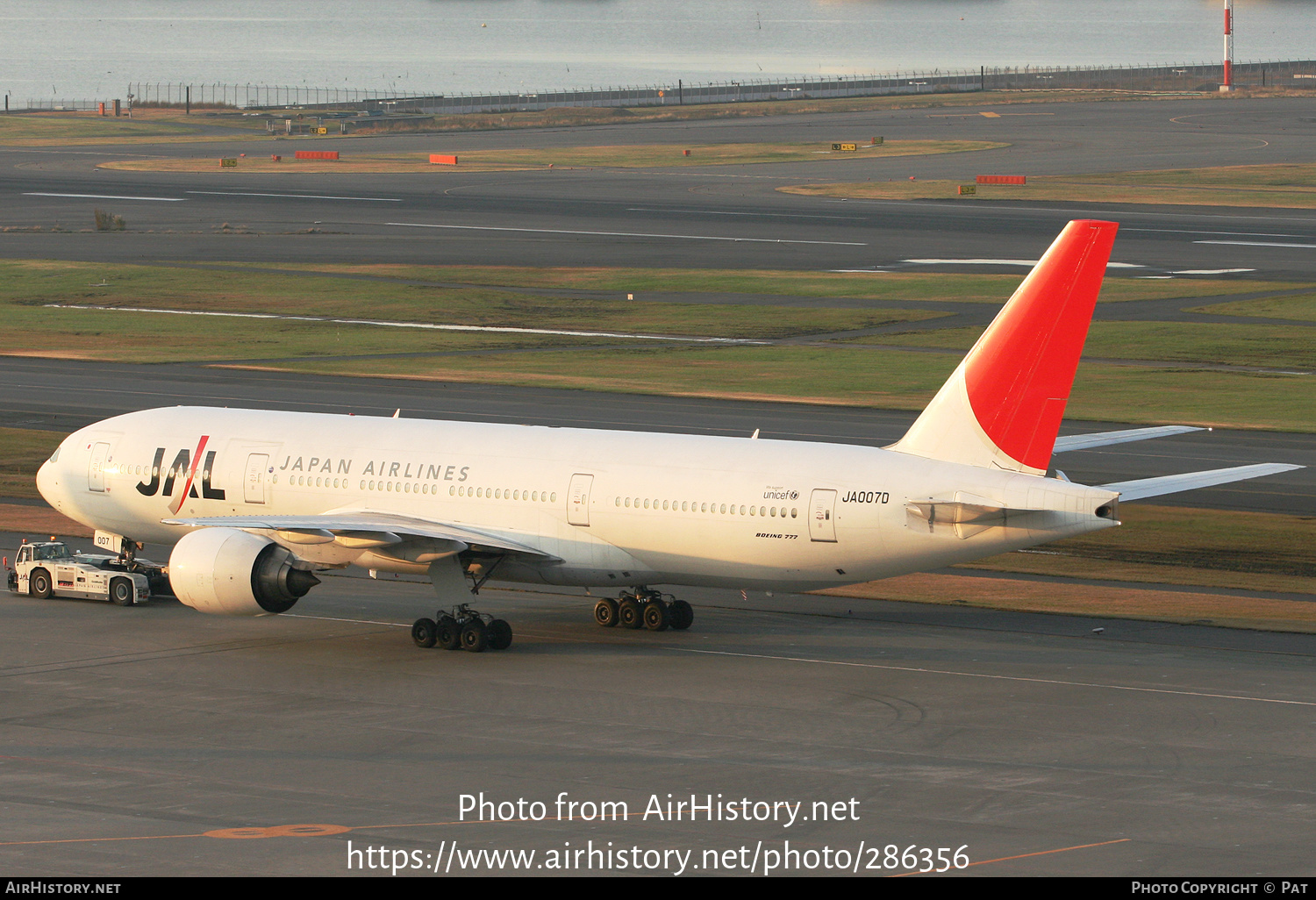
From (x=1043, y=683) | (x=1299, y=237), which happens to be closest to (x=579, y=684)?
(x=1043, y=683)

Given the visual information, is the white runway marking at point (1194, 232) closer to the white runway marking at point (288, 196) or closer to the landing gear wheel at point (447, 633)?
the white runway marking at point (288, 196)

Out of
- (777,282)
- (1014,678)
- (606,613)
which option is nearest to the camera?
(1014,678)

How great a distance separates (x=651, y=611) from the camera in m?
42.5

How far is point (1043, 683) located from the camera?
3700cm

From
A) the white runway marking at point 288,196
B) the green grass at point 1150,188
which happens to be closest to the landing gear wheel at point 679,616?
the green grass at point 1150,188

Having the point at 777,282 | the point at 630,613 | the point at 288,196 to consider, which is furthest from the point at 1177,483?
the point at 288,196

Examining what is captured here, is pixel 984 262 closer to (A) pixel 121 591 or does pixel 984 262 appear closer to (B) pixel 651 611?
(B) pixel 651 611

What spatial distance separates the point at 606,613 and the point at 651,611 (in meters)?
1.24

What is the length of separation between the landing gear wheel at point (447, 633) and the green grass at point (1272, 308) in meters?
65.9

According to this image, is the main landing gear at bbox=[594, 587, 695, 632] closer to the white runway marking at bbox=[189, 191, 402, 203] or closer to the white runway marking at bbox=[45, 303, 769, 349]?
the white runway marking at bbox=[45, 303, 769, 349]

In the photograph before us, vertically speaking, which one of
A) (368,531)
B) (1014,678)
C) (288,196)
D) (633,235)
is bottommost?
(1014,678)

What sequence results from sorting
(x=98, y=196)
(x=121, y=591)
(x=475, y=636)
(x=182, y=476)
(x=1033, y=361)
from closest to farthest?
(x=1033, y=361)
(x=475, y=636)
(x=182, y=476)
(x=121, y=591)
(x=98, y=196)

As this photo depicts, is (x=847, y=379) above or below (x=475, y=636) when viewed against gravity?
above
